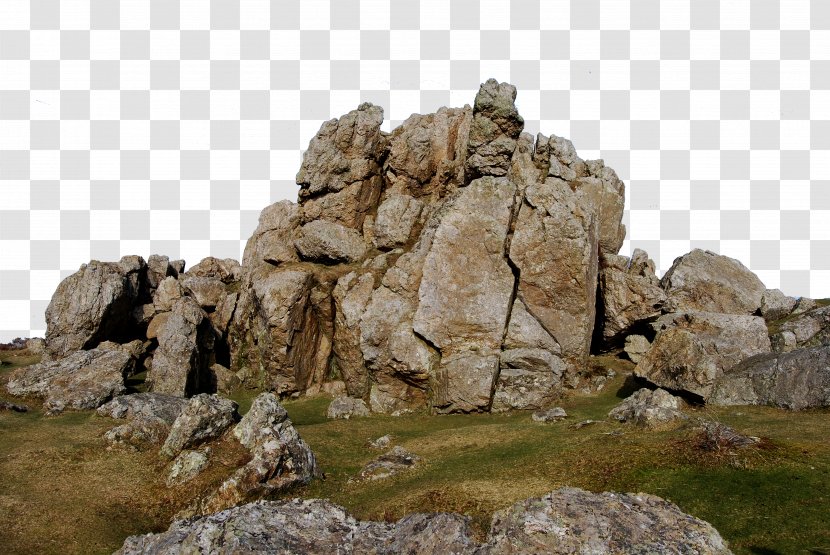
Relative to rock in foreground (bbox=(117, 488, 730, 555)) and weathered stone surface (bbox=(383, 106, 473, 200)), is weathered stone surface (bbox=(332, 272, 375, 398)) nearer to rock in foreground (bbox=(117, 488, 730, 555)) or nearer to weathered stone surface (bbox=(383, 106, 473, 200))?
weathered stone surface (bbox=(383, 106, 473, 200))

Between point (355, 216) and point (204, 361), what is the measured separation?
2102 cm

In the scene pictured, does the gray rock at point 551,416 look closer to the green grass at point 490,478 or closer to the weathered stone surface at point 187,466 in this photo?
the green grass at point 490,478

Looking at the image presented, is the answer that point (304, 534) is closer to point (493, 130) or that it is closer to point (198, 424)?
point (198, 424)

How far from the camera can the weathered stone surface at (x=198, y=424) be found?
26986 mm

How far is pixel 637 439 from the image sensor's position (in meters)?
24.0

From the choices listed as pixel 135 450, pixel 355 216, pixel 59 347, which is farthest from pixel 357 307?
pixel 59 347

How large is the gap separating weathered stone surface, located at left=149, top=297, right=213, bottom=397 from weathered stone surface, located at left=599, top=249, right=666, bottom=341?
127ft

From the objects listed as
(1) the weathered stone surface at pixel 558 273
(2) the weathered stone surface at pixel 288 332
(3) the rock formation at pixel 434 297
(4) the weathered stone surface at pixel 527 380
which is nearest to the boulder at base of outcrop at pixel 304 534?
(3) the rock formation at pixel 434 297

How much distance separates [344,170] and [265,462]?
4094 cm

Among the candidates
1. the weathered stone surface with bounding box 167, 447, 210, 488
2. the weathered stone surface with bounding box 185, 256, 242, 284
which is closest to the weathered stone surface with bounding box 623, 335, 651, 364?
the weathered stone surface with bounding box 167, 447, 210, 488

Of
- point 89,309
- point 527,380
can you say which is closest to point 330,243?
point 527,380

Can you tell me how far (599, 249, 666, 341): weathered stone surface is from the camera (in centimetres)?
5197

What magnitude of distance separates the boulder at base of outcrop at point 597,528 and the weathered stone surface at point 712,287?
1880 inches

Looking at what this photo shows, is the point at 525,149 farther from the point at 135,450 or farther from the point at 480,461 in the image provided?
the point at 135,450
